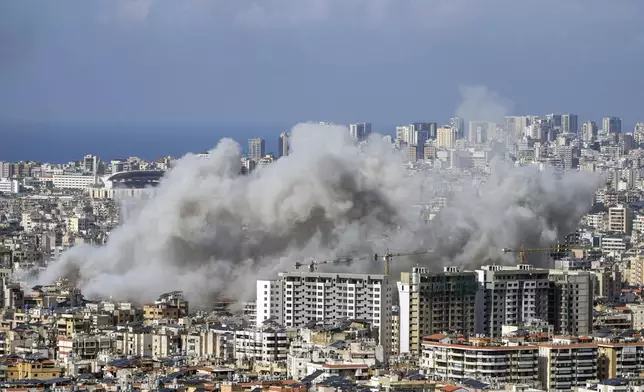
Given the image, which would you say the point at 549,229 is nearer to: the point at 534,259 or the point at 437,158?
the point at 534,259

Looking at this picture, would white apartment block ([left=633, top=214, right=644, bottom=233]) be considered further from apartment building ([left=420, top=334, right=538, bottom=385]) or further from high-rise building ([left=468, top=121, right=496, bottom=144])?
apartment building ([left=420, top=334, right=538, bottom=385])

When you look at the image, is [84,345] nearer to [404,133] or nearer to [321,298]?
[321,298]

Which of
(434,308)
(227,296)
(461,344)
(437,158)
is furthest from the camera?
(437,158)

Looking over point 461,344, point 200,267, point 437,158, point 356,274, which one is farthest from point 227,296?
point 437,158

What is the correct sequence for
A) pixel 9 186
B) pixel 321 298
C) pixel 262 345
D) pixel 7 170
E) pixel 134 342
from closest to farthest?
pixel 262 345, pixel 134 342, pixel 321 298, pixel 9 186, pixel 7 170

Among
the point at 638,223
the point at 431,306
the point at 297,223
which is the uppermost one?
the point at 638,223

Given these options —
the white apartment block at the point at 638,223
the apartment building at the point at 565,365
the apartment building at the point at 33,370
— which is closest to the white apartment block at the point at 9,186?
the white apartment block at the point at 638,223

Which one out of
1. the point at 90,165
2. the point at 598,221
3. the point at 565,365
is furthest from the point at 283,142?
the point at 565,365
